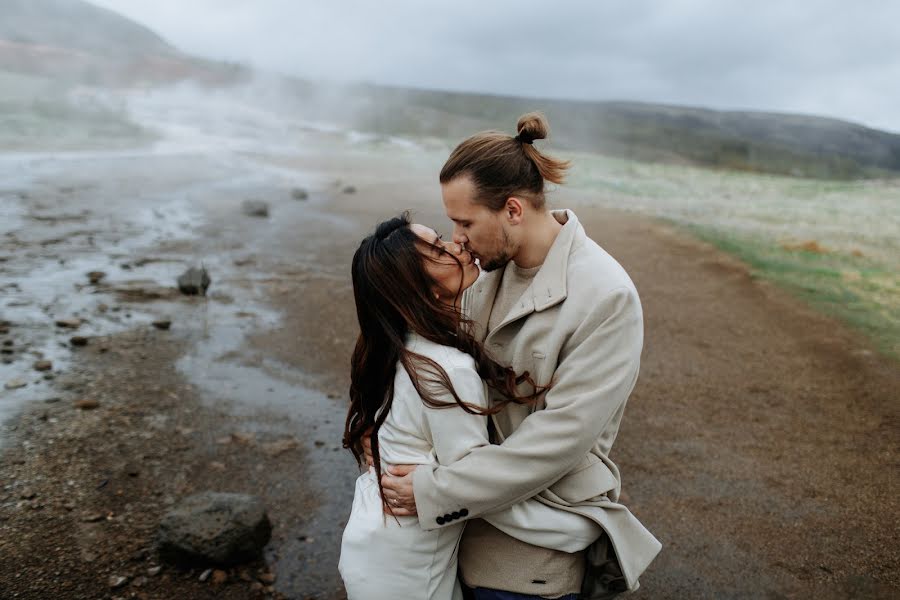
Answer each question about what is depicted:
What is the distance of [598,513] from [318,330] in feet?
19.7

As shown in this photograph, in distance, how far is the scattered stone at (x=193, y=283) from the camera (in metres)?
8.37

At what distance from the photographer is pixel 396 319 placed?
82.7 inches

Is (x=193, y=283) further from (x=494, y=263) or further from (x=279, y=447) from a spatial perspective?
(x=494, y=263)

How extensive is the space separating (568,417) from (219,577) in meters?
2.59

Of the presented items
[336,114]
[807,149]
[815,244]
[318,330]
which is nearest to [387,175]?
[815,244]

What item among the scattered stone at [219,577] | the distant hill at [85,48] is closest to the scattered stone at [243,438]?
the scattered stone at [219,577]

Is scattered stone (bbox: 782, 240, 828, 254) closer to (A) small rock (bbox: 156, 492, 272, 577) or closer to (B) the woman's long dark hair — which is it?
(A) small rock (bbox: 156, 492, 272, 577)

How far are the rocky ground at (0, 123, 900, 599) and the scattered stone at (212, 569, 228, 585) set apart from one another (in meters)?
0.02

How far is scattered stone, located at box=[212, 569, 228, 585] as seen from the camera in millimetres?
3622

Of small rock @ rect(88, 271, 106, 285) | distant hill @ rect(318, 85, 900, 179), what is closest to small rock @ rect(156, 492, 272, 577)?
small rock @ rect(88, 271, 106, 285)

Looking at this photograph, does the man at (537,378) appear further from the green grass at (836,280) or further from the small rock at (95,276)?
the small rock at (95,276)

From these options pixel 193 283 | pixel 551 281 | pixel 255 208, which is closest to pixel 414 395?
pixel 551 281

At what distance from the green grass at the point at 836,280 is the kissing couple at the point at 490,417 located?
685cm

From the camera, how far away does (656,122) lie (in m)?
79.1
